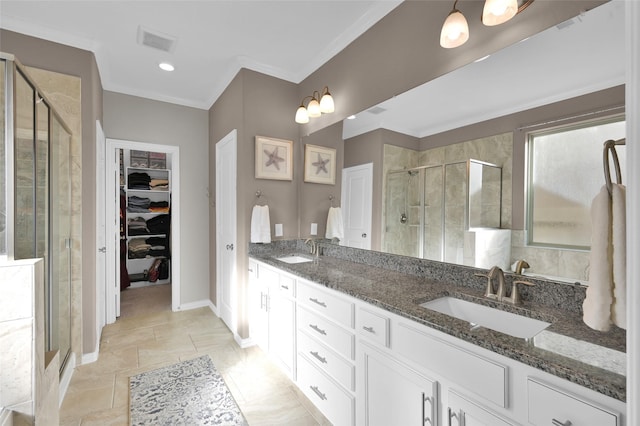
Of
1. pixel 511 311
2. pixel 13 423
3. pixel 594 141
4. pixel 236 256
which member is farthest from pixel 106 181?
pixel 594 141

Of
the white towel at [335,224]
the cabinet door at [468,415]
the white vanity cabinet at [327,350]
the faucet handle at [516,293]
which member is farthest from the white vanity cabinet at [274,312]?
the faucet handle at [516,293]

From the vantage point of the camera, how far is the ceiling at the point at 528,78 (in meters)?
1.10

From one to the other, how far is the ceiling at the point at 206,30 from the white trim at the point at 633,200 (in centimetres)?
171

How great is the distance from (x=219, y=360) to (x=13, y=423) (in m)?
1.53

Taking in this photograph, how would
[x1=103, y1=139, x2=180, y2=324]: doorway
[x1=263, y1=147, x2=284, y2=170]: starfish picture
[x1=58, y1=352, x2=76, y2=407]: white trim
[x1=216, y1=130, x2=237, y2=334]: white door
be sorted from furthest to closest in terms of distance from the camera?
[x1=103, y1=139, x2=180, y2=324]: doorway, [x1=216, y1=130, x2=237, y2=334]: white door, [x1=263, y1=147, x2=284, y2=170]: starfish picture, [x1=58, y1=352, x2=76, y2=407]: white trim

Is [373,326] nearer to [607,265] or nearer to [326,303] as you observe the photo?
[326,303]

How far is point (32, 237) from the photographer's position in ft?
5.08

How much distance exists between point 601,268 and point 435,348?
0.58 meters

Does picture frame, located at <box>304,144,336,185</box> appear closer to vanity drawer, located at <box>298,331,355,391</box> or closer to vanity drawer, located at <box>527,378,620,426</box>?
vanity drawer, located at <box>298,331,355,391</box>

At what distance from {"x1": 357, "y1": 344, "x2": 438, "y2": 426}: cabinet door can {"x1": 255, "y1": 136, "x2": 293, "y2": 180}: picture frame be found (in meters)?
1.89

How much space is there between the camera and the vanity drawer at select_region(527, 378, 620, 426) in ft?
2.33

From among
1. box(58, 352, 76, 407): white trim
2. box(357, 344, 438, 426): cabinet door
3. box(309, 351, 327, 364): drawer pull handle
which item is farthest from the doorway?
box(357, 344, 438, 426): cabinet door

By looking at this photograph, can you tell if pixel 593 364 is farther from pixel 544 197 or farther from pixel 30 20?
pixel 30 20

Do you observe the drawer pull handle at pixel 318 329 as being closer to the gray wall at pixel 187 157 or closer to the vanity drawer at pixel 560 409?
the vanity drawer at pixel 560 409
